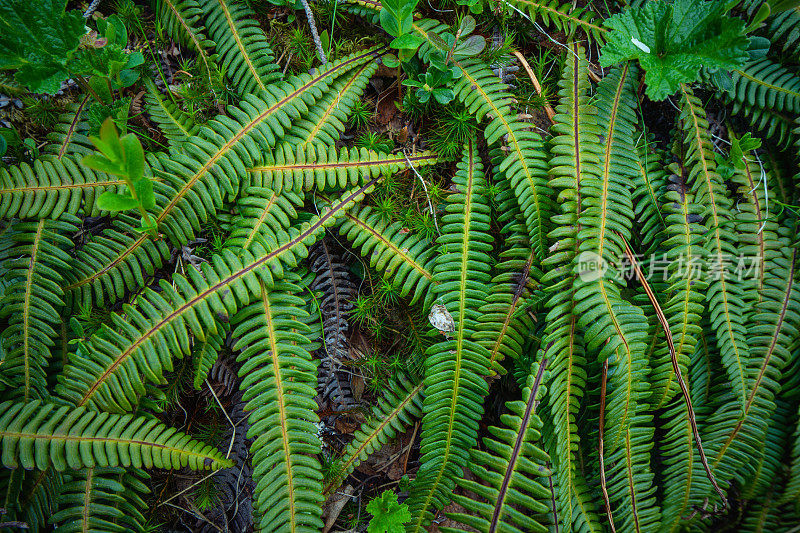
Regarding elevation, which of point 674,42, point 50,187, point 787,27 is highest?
point 787,27

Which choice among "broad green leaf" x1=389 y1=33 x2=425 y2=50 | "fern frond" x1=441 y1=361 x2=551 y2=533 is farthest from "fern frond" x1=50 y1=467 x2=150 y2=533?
"broad green leaf" x1=389 y1=33 x2=425 y2=50

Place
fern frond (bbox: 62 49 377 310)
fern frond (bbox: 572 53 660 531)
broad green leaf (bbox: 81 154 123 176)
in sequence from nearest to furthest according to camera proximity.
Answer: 1. broad green leaf (bbox: 81 154 123 176)
2. fern frond (bbox: 572 53 660 531)
3. fern frond (bbox: 62 49 377 310)

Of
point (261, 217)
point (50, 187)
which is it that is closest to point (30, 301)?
point (50, 187)

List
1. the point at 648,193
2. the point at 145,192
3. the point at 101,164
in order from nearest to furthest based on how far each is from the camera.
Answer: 1. the point at 101,164
2. the point at 145,192
3. the point at 648,193

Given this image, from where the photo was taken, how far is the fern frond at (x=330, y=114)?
253 cm

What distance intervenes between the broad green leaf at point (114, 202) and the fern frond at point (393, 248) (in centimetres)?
107

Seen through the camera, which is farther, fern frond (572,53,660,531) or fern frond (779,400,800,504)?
fern frond (779,400,800,504)

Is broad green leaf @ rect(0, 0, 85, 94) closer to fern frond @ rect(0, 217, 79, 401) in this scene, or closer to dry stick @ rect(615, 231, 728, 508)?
fern frond @ rect(0, 217, 79, 401)

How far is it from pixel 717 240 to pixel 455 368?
67.0 inches

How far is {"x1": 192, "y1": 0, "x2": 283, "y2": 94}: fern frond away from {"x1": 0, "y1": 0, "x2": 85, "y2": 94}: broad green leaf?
734mm

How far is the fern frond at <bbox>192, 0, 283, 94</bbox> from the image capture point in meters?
2.60

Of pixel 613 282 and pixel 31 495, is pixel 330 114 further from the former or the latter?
pixel 31 495

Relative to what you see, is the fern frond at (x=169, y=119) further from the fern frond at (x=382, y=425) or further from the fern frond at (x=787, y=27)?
the fern frond at (x=787, y=27)

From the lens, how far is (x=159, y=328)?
7.02 ft
